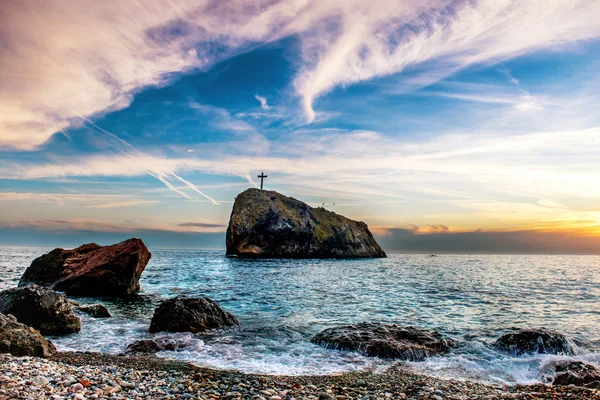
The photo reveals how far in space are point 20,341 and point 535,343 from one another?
14883 mm

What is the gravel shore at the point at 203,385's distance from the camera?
647cm

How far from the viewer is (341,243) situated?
11850 cm

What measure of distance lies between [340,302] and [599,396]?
51.4 ft

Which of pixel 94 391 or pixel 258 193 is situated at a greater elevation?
pixel 258 193

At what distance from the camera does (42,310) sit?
1348 cm

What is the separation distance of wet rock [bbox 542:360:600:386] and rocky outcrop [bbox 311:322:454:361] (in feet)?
9.36

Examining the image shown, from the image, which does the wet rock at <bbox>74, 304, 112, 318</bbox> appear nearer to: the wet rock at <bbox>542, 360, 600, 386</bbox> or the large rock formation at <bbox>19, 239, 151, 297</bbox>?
the large rock formation at <bbox>19, 239, 151, 297</bbox>

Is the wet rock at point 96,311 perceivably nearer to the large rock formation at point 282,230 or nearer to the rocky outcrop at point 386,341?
the rocky outcrop at point 386,341

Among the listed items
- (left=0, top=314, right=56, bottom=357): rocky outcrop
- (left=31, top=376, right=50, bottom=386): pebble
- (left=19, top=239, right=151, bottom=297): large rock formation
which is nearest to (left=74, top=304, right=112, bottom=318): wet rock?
(left=19, top=239, right=151, bottom=297): large rock formation

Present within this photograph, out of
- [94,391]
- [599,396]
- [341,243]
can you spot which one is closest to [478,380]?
[599,396]

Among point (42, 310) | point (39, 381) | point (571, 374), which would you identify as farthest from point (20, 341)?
point (571, 374)

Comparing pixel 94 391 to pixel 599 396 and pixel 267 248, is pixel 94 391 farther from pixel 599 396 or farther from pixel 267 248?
pixel 267 248

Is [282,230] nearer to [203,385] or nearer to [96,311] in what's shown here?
[96,311]

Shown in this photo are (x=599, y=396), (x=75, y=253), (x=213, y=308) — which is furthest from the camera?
(x=75, y=253)
